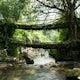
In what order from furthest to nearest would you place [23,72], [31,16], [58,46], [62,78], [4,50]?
[31,16] → [4,50] → [58,46] → [23,72] → [62,78]

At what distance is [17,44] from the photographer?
2459 centimetres

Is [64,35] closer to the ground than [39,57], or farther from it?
farther from it

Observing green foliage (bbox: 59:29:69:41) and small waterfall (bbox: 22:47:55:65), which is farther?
small waterfall (bbox: 22:47:55:65)

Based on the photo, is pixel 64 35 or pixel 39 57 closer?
pixel 64 35

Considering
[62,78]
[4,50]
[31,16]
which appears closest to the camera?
[62,78]

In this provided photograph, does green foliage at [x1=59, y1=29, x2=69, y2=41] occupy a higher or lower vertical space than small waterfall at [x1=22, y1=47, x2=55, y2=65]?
higher

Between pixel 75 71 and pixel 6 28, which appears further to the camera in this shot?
pixel 6 28

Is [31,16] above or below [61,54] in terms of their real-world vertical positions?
above

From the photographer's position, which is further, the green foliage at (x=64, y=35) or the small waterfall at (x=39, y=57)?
the small waterfall at (x=39, y=57)

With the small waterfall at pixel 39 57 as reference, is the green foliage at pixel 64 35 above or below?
above

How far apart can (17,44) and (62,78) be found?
9385 mm

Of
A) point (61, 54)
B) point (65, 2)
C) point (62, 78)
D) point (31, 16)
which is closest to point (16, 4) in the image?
point (31, 16)

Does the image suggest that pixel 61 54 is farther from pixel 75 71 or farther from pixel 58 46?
pixel 75 71

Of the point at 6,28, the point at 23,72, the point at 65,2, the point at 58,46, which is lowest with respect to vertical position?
the point at 23,72
